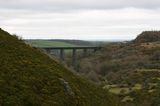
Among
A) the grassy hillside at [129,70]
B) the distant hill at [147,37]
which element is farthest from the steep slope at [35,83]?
the distant hill at [147,37]

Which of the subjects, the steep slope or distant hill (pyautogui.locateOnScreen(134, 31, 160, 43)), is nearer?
the steep slope

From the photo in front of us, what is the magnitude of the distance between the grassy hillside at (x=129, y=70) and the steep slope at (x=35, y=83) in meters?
42.2

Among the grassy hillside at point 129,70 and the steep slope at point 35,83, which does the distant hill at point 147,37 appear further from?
the steep slope at point 35,83

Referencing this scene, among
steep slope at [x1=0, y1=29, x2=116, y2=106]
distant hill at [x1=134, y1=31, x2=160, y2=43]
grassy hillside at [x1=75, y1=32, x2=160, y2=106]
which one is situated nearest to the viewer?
steep slope at [x1=0, y1=29, x2=116, y2=106]

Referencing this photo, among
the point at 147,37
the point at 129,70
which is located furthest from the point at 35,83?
the point at 147,37

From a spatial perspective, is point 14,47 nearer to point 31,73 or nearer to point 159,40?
point 31,73

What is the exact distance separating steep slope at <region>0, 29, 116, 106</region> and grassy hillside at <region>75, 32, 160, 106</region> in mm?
42173

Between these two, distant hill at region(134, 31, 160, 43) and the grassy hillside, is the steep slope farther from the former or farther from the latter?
distant hill at region(134, 31, 160, 43)

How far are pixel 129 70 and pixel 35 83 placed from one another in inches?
4070

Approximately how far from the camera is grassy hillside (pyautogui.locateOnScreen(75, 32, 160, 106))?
6994 centimetres

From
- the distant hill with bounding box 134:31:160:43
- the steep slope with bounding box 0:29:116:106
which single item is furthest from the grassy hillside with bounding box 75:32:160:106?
the steep slope with bounding box 0:29:116:106

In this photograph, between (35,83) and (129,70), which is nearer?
(35,83)

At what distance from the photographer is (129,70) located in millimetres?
113938

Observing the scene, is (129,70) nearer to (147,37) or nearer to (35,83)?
(147,37)
